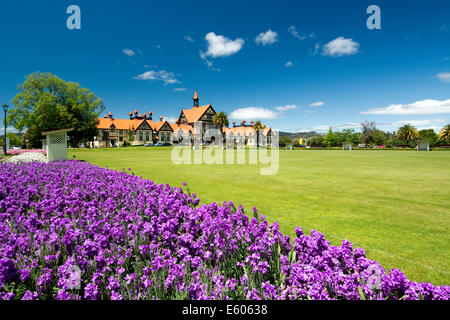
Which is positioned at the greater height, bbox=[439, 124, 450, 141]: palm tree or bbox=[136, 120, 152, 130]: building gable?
bbox=[136, 120, 152, 130]: building gable

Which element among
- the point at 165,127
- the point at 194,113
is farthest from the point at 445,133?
the point at 165,127

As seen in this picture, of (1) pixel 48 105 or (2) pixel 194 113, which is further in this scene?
(2) pixel 194 113

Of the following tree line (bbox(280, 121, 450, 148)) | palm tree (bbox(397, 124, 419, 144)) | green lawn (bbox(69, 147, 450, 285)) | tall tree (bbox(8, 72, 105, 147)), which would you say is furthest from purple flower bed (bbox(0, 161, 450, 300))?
palm tree (bbox(397, 124, 419, 144))

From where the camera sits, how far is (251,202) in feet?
24.1

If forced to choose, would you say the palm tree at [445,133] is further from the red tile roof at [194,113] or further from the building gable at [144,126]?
the building gable at [144,126]

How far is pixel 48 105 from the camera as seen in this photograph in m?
39.1

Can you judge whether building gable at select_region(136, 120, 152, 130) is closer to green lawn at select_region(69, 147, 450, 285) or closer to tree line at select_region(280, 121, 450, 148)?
tree line at select_region(280, 121, 450, 148)

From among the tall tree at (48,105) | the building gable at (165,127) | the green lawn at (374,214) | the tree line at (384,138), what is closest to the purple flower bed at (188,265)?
the green lawn at (374,214)

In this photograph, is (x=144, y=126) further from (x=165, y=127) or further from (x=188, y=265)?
(x=188, y=265)

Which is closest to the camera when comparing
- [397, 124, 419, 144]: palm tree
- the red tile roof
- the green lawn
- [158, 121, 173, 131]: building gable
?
the green lawn

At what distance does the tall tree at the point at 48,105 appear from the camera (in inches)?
1534

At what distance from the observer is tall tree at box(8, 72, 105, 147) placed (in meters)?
39.0
